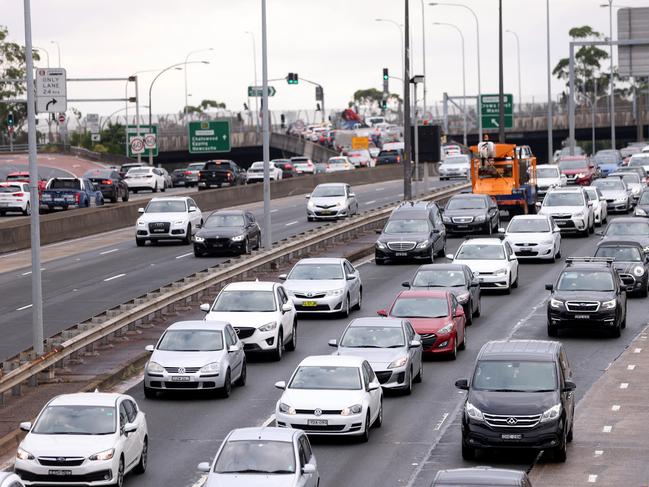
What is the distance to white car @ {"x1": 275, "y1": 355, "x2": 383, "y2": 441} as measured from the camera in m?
21.9

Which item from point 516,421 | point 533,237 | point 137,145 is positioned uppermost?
point 137,145

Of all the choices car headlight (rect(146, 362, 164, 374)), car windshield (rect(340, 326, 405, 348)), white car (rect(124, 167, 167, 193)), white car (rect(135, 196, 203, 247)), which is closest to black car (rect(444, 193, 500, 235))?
white car (rect(135, 196, 203, 247))

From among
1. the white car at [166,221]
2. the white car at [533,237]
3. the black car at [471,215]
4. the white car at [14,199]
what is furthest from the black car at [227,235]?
the white car at [14,199]

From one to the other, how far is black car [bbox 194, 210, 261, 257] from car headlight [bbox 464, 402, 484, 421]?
26689 millimetres

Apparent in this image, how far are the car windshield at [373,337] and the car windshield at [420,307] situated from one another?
3.46 m

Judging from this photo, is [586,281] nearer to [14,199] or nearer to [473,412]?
[473,412]

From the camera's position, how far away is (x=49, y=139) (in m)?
154

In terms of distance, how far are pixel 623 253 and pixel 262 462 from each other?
76.9 ft

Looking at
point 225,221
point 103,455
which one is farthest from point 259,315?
point 225,221

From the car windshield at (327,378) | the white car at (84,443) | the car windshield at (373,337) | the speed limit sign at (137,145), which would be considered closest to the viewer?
the white car at (84,443)

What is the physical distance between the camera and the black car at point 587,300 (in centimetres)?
3206

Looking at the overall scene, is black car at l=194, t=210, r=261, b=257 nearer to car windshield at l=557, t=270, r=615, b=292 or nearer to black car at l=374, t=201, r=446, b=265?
black car at l=374, t=201, r=446, b=265

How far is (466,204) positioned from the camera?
53531 mm

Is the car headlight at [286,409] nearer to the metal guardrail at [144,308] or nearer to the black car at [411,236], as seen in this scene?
the metal guardrail at [144,308]
